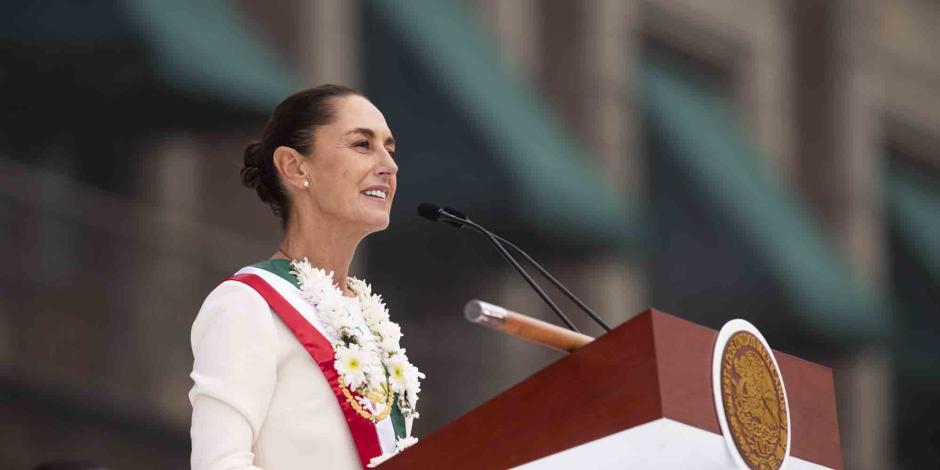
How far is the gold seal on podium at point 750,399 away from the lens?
162 cm

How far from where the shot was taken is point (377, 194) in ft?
7.43

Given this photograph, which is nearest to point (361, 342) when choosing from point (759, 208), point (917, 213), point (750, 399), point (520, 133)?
point (750, 399)

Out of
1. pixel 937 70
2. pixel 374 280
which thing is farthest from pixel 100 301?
pixel 937 70

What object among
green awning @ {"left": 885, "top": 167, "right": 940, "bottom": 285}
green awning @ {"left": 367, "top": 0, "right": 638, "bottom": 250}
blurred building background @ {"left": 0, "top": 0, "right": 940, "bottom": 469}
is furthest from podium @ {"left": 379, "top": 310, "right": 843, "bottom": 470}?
green awning @ {"left": 885, "top": 167, "right": 940, "bottom": 285}

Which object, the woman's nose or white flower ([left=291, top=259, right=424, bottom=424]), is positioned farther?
the woman's nose

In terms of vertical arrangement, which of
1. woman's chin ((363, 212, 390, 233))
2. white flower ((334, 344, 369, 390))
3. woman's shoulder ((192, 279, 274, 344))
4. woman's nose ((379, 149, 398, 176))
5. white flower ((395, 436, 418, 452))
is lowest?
white flower ((395, 436, 418, 452))

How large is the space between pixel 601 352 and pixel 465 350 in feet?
12.6

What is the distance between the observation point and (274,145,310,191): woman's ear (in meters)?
2.27

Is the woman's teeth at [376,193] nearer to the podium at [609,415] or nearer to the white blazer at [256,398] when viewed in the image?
the white blazer at [256,398]

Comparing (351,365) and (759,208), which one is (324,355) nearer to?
(351,365)

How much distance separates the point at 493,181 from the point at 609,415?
148 inches

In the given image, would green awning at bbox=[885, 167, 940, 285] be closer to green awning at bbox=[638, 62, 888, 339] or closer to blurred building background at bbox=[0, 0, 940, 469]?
blurred building background at bbox=[0, 0, 940, 469]

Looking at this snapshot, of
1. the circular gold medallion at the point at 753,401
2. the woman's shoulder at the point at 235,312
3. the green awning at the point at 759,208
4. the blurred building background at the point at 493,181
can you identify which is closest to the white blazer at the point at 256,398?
the woman's shoulder at the point at 235,312

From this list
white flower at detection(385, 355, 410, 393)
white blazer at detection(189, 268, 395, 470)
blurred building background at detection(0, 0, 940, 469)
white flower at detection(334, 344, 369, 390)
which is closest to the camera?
white blazer at detection(189, 268, 395, 470)
